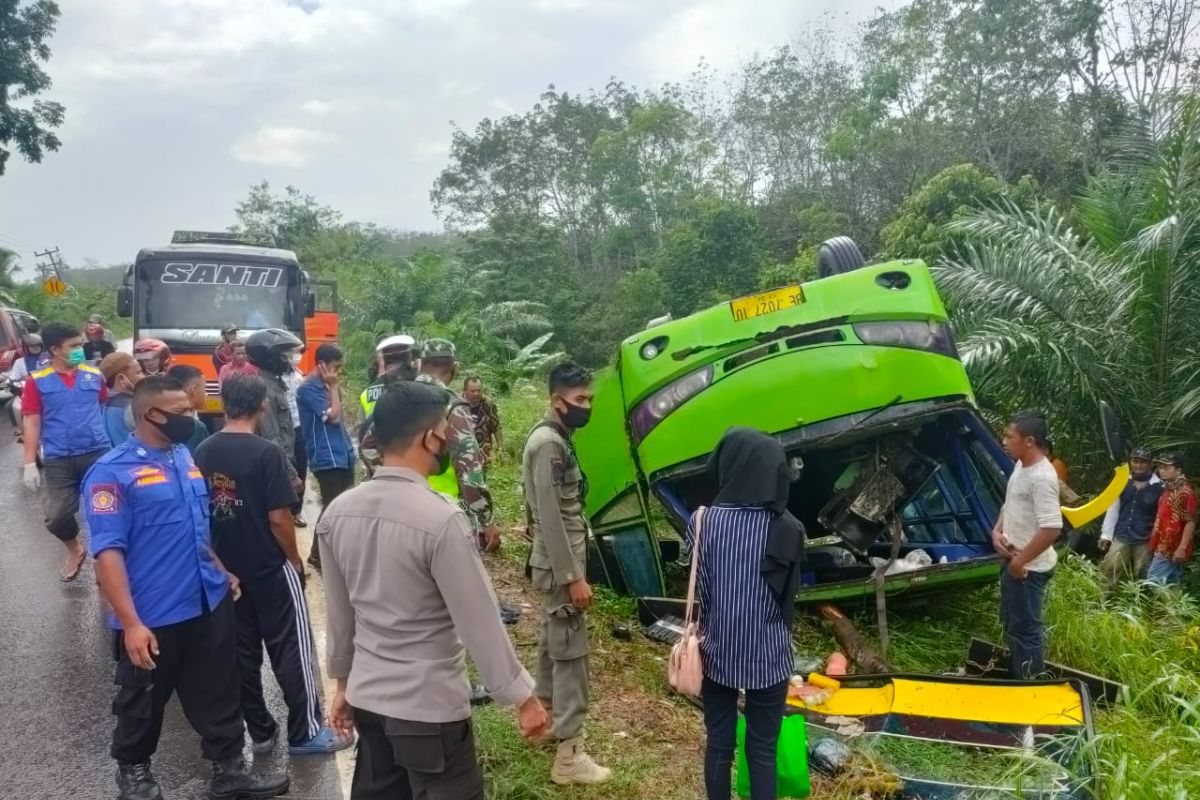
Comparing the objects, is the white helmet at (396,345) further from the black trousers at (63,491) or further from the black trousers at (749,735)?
the black trousers at (749,735)

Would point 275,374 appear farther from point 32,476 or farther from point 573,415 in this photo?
point 573,415

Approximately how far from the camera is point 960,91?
2550 cm

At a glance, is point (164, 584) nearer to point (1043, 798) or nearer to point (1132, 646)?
point (1043, 798)

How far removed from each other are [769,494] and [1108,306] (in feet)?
21.4

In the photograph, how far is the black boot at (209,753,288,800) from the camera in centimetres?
349

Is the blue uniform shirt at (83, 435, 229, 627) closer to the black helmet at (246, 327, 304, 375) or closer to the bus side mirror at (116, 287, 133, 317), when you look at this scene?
the black helmet at (246, 327, 304, 375)

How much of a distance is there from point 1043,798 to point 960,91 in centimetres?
2595

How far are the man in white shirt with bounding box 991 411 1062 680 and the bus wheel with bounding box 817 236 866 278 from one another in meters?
2.64

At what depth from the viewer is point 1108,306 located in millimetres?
8117

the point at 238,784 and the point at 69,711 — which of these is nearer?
the point at 238,784

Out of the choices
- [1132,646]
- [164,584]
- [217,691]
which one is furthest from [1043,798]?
[164,584]

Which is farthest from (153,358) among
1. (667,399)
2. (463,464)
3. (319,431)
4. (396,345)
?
(667,399)

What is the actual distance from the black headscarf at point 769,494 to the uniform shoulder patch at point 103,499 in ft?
7.26

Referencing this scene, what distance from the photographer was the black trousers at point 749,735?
10.4 ft
